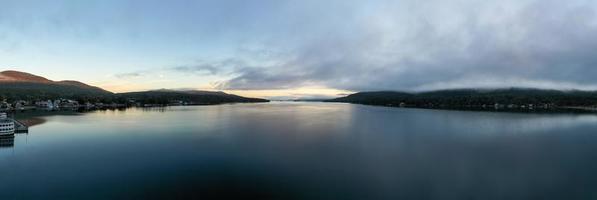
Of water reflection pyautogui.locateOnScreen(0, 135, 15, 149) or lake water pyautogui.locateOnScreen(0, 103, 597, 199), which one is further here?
water reflection pyautogui.locateOnScreen(0, 135, 15, 149)

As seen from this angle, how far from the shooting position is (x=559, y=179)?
17391mm

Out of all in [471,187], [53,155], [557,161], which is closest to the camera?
[471,187]

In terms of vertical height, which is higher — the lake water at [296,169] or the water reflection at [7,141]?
the water reflection at [7,141]

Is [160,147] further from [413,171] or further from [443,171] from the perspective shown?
[443,171]

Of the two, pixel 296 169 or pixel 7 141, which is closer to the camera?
pixel 296 169

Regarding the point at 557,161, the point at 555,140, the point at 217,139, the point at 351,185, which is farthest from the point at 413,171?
the point at 555,140

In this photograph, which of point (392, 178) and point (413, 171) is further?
point (413, 171)

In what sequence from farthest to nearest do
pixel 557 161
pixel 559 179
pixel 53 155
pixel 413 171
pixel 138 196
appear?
1. pixel 53 155
2. pixel 557 161
3. pixel 413 171
4. pixel 559 179
5. pixel 138 196

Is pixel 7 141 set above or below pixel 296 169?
above

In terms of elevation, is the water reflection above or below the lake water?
above

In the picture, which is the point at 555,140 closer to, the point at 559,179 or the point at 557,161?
the point at 557,161

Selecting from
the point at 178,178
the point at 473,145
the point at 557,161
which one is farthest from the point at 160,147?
the point at 557,161

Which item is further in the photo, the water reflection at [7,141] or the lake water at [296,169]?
the water reflection at [7,141]

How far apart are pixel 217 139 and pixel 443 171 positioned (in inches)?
832
